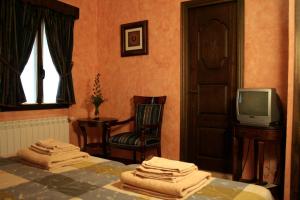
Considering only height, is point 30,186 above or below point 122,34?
below

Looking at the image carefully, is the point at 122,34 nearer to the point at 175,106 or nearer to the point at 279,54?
the point at 175,106

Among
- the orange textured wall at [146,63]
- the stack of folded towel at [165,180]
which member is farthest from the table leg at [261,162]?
the stack of folded towel at [165,180]

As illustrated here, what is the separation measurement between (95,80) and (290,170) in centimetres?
308

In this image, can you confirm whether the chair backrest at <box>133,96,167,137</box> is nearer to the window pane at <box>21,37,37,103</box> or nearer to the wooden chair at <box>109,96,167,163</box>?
the wooden chair at <box>109,96,167,163</box>

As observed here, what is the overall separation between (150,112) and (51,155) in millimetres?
2030

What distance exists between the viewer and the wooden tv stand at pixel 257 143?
2.67 m

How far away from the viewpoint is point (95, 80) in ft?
14.7

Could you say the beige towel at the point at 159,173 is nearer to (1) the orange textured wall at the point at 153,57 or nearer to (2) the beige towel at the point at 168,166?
(2) the beige towel at the point at 168,166

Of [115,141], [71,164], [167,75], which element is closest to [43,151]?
[71,164]

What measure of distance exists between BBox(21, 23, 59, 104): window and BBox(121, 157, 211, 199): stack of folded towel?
270 centimetres

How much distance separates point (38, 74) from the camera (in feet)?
12.1

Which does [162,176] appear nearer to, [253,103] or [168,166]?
[168,166]

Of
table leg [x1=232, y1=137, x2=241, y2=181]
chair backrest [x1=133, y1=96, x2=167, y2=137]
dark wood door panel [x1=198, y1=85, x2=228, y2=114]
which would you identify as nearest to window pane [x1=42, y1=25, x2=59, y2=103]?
chair backrest [x1=133, y1=96, x2=167, y2=137]

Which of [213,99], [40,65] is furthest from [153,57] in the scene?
[40,65]
